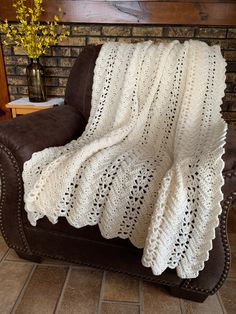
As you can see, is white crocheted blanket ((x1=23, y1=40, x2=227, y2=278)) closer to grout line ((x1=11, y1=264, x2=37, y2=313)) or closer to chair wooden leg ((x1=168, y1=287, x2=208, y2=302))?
chair wooden leg ((x1=168, y1=287, x2=208, y2=302))

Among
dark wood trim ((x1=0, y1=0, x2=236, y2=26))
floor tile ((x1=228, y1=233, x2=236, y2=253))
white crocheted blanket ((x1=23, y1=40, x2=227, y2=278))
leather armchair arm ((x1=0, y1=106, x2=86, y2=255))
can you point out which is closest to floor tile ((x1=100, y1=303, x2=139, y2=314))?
white crocheted blanket ((x1=23, y1=40, x2=227, y2=278))

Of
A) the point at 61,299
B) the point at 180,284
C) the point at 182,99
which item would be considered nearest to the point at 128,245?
the point at 180,284

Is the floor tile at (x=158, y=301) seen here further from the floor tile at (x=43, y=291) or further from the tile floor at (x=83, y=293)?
the floor tile at (x=43, y=291)

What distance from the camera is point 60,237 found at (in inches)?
41.4

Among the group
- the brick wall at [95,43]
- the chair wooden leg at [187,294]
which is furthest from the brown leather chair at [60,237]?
the brick wall at [95,43]

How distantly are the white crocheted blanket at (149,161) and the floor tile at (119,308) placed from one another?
0.27m

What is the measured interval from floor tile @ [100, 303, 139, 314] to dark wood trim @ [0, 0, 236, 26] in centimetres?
165

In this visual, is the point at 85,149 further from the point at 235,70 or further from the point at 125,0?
the point at 235,70

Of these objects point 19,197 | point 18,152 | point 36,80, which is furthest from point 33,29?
point 19,197

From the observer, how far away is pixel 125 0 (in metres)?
1.72

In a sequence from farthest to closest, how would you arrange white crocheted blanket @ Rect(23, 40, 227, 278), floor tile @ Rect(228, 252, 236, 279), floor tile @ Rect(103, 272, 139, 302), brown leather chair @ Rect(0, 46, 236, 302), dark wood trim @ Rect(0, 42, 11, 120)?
dark wood trim @ Rect(0, 42, 11, 120) < floor tile @ Rect(228, 252, 236, 279) < floor tile @ Rect(103, 272, 139, 302) < brown leather chair @ Rect(0, 46, 236, 302) < white crocheted blanket @ Rect(23, 40, 227, 278)

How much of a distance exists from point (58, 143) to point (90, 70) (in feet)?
1.65

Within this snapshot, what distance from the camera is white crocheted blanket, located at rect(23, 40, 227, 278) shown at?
803mm

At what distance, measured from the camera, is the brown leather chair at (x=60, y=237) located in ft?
3.01
